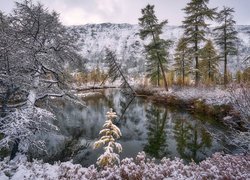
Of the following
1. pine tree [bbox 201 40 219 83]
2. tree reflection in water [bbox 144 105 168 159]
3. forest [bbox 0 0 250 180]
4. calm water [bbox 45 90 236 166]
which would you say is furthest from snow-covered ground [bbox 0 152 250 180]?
pine tree [bbox 201 40 219 83]

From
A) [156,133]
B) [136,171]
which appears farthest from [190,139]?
[136,171]

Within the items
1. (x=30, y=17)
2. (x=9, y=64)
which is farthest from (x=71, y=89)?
(x=9, y=64)

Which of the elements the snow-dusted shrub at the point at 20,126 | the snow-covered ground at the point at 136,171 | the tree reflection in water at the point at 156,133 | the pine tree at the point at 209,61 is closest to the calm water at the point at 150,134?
the tree reflection in water at the point at 156,133

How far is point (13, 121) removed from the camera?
297 inches

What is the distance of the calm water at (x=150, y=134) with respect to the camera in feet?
43.3

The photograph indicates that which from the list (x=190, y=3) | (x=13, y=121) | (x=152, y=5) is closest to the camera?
(x=13, y=121)

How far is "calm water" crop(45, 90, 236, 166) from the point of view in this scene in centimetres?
1320

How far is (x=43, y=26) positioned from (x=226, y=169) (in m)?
9.36

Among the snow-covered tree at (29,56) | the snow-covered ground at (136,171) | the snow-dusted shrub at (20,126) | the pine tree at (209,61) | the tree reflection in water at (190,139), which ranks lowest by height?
the tree reflection in water at (190,139)

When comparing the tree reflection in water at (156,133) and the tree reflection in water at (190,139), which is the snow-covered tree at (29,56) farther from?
the tree reflection in water at (190,139)

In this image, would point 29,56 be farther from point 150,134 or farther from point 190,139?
point 190,139

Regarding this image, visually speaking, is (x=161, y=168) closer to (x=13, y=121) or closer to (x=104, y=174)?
(x=104, y=174)

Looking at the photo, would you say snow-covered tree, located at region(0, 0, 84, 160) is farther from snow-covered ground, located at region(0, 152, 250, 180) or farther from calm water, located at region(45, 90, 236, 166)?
calm water, located at region(45, 90, 236, 166)

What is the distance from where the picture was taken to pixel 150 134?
57.2 feet
